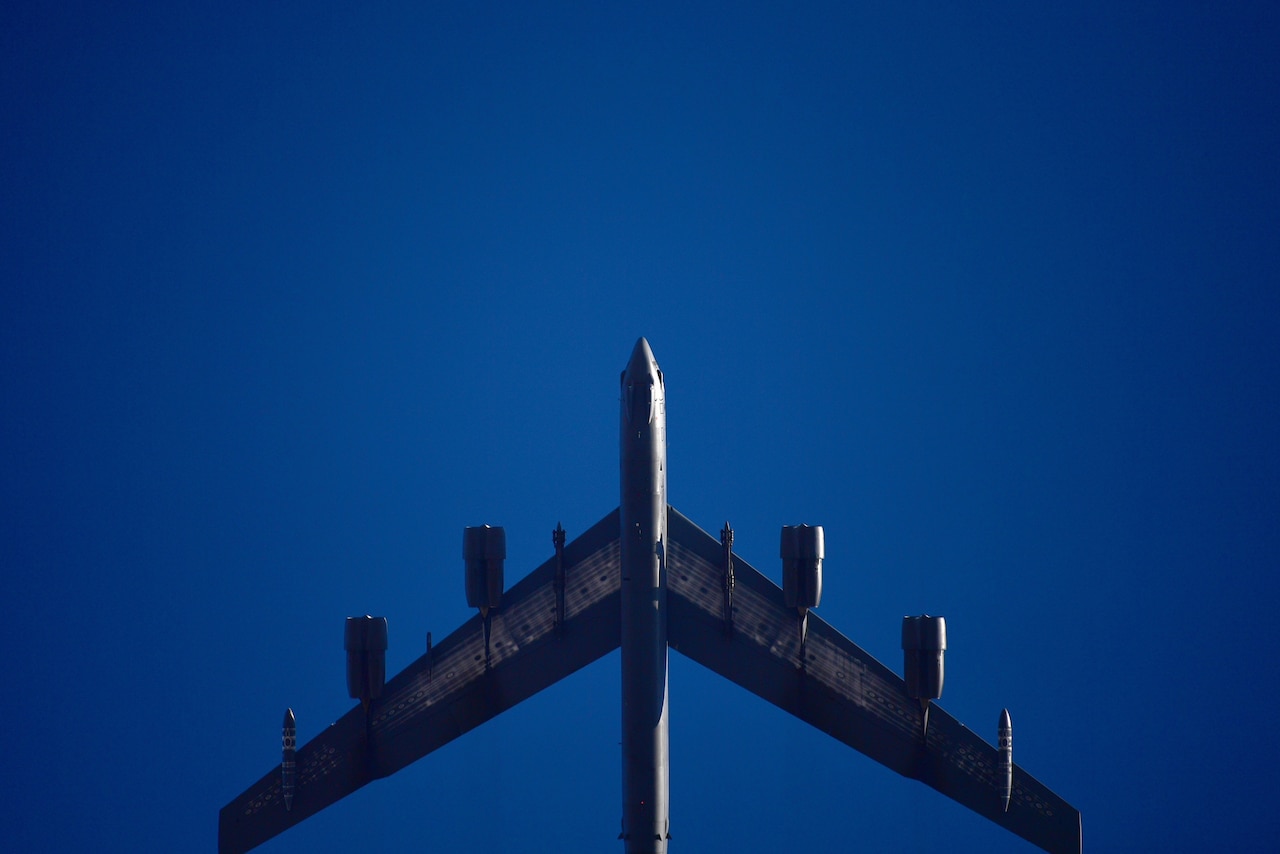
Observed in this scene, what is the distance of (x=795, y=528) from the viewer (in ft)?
105

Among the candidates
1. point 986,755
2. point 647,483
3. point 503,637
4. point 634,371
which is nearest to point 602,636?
point 503,637

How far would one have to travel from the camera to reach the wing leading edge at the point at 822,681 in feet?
106

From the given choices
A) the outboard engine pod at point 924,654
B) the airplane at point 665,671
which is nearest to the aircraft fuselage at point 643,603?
the airplane at point 665,671

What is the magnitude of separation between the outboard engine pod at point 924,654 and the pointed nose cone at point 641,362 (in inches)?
374

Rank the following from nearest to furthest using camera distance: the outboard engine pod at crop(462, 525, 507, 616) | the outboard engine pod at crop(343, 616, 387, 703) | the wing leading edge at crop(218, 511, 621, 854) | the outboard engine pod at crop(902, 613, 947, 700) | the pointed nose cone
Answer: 1. the pointed nose cone
2. the outboard engine pod at crop(902, 613, 947, 700)
3. the outboard engine pod at crop(462, 525, 507, 616)
4. the outboard engine pod at crop(343, 616, 387, 703)
5. the wing leading edge at crop(218, 511, 621, 854)

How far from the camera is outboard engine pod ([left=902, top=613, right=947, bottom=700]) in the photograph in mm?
31578

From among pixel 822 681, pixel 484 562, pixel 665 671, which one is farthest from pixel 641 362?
pixel 822 681

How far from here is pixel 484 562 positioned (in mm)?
32062

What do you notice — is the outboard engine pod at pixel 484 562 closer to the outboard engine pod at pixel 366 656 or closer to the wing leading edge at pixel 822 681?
the outboard engine pod at pixel 366 656

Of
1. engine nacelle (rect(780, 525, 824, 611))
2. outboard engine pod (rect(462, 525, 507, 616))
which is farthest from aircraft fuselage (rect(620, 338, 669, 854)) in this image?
outboard engine pod (rect(462, 525, 507, 616))

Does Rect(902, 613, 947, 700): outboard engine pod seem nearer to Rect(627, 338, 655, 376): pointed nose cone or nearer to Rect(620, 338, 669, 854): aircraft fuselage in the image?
Rect(620, 338, 669, 854): aircraft fuselage

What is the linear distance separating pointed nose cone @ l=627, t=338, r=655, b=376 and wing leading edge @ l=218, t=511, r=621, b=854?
15.7ft

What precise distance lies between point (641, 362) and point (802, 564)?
6.92 m

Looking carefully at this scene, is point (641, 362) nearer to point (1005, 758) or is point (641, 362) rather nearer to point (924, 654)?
point (924, 654)
